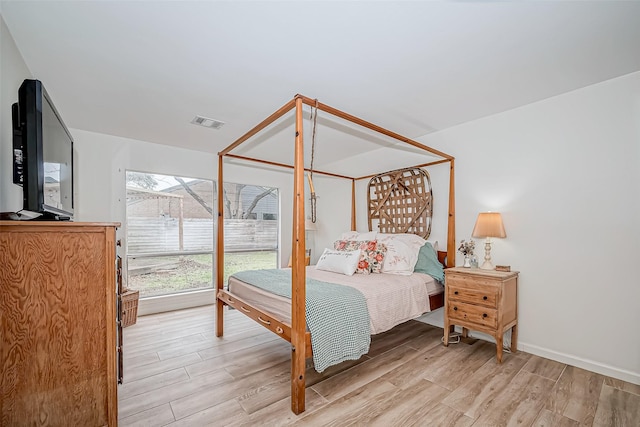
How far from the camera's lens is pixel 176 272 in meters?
4.21

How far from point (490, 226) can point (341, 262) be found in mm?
1546

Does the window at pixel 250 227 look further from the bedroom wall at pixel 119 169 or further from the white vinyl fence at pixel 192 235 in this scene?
the bedroom wall at pixel 119 169

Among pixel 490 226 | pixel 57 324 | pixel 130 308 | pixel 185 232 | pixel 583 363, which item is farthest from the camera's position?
pixel 185 232

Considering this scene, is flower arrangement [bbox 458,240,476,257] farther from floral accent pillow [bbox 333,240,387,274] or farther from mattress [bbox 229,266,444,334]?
floral accent pillow [bbox 333,240,387,274]

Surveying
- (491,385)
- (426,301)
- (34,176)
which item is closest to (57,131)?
(34,176)

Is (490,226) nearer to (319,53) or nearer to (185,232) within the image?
(319,53)

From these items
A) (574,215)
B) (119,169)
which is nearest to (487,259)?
(574,215)

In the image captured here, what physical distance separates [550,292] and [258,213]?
410 centimetres

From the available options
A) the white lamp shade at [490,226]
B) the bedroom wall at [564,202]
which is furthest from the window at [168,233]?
the white lamp shade at [490,226]

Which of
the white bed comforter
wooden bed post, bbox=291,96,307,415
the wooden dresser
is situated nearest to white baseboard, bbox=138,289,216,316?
the white bed comforter

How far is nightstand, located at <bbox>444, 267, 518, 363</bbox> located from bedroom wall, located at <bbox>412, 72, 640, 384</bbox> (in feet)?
0.79

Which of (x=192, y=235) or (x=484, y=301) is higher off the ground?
(x=192, y=235)

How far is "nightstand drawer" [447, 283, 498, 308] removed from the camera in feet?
8.21

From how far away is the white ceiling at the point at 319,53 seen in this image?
157 centimetres
